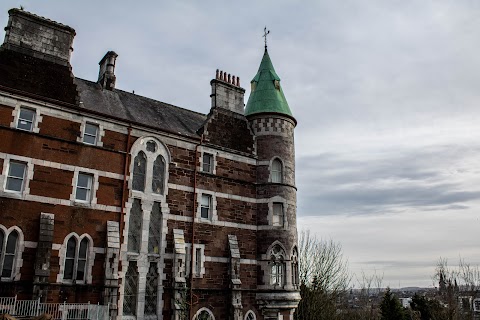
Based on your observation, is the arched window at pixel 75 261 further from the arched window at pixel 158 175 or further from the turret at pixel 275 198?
the turret at pixel 275 198

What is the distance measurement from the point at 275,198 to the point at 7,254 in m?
14.6

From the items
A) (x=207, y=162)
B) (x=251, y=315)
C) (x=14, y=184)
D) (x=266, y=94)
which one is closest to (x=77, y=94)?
(x=14, y=184)

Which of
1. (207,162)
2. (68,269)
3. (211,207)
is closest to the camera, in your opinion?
(68,269)

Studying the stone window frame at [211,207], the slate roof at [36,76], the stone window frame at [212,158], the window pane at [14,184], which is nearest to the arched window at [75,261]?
the window pane at [14,184]

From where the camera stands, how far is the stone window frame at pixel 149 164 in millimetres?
20719

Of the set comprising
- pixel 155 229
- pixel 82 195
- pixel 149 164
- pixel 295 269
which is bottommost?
pixel 295 269

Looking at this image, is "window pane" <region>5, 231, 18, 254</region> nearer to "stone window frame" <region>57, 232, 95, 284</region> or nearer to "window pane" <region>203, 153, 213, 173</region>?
"stone window frame" <region>57, 232, 95, 284</region>

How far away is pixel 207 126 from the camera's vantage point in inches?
969

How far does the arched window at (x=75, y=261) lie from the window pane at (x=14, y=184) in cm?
313

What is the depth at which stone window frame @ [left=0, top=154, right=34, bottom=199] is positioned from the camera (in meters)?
17.0

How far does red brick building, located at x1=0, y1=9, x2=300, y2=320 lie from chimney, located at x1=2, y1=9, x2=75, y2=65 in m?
0.06

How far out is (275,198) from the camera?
25.0 meters

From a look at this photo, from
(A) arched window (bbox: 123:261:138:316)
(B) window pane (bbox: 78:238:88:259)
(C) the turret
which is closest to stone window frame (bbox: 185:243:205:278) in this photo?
(A) arched window (bbox: 123:261:138:316)

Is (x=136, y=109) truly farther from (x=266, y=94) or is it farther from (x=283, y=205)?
(x=283, y=205)
